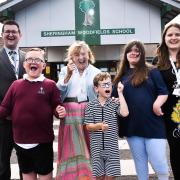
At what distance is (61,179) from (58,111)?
94 cm

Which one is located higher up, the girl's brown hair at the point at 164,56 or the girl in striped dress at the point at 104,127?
the girl's brown hair at the point at 164,56

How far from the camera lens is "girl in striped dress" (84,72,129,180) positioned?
13.7ft

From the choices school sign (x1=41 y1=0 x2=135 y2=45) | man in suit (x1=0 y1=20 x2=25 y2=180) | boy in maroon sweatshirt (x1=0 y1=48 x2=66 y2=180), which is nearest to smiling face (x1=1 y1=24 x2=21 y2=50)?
man in suit (x1=0 y1=20 x2=25 y2=180)

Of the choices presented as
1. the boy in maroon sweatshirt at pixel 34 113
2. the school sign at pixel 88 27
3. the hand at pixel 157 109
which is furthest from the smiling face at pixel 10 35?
the school sign at pixel 88 27

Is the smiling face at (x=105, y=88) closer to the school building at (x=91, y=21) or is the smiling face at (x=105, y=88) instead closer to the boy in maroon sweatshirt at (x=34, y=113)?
the boy in maroon sweatshirt at (x=34, y=113)

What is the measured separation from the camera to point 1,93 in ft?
15.0

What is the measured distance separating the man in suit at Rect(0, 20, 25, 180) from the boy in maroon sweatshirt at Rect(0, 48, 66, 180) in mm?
397

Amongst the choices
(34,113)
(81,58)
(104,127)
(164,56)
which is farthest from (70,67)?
(164,56)

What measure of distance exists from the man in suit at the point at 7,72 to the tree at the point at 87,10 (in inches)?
393

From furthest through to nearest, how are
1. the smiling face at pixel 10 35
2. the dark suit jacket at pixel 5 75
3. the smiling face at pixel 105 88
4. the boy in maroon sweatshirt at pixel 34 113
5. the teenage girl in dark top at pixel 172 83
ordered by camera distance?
1. the smiling face at pixel 10 35
2. the dark suit jacket at pixel 5 75
3. the smiling face at pixel 105 88
4. the teenage girl in dark top at pixel 172 83
5. the boy in maroon sweatshirt at pixel 34 113

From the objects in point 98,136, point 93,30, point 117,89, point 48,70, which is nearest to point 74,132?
point 98,136

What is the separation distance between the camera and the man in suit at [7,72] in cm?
457

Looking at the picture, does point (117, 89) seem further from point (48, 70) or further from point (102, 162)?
point (48, 70)

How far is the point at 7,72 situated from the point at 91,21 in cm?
1030
